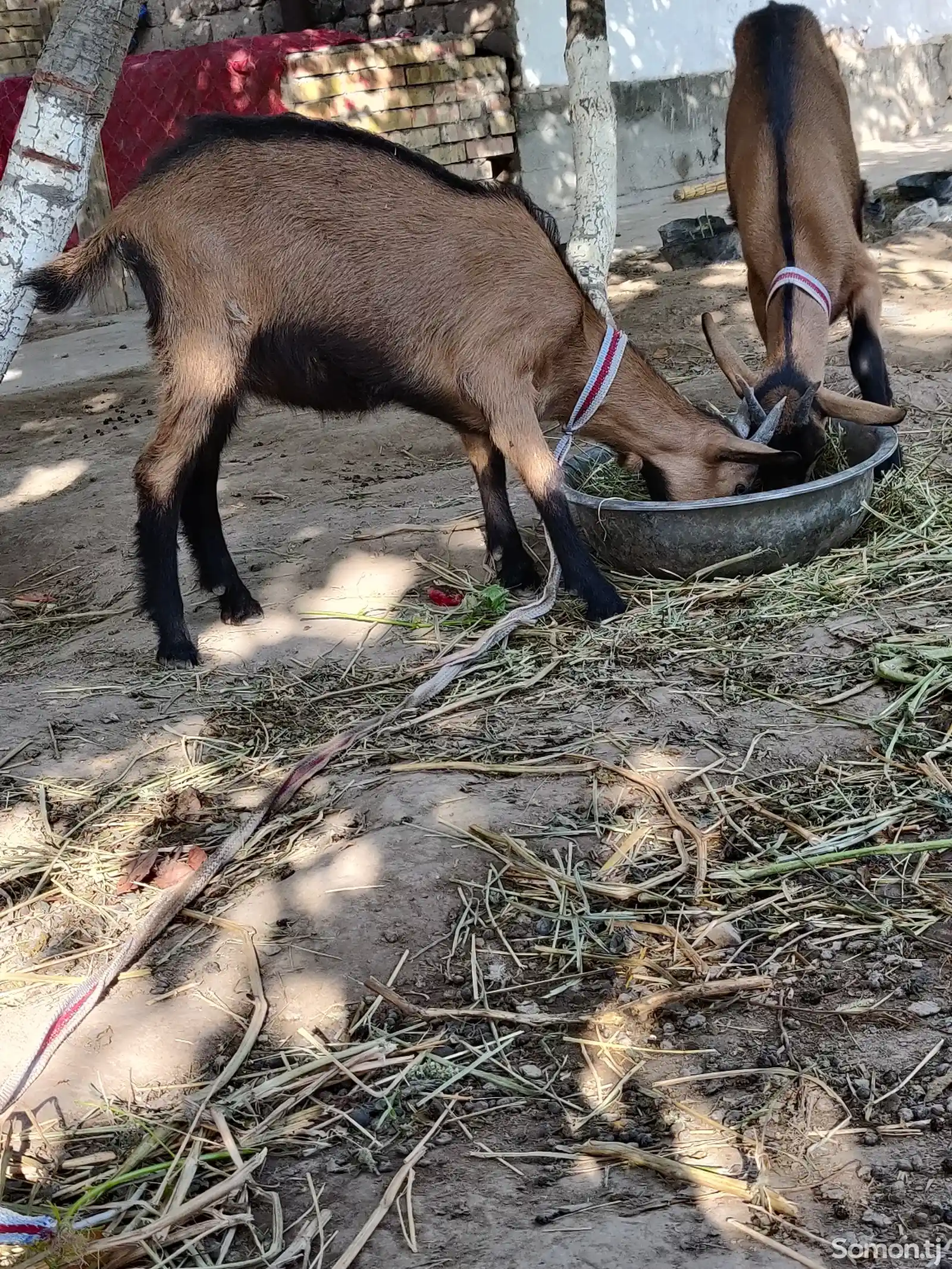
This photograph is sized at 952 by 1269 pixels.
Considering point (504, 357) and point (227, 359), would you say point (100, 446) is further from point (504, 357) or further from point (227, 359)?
point (504, 357)

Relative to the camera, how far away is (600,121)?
19.9ft

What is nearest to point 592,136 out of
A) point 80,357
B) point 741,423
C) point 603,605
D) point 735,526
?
point 741,423

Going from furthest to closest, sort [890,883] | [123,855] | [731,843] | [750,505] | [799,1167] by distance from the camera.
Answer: [750,505]
[123,855]
[731,843]
[890,883]
[799,1167]

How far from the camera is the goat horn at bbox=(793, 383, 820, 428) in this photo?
3.91m

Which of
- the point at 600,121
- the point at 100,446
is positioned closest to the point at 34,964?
the point at 100,446

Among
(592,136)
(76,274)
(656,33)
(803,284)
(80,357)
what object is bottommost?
(80,357)

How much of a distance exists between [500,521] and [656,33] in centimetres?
890

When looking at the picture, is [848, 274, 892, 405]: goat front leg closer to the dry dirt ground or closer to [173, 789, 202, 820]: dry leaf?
the dry dirt ground

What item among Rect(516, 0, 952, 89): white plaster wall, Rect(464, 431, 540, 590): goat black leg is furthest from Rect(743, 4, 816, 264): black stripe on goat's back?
Rect(516, 0, 952, 89): white plaster wall

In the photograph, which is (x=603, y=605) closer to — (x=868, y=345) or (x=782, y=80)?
(x=868, y=345)

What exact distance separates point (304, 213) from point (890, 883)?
2.58m

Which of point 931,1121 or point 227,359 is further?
point 227,359

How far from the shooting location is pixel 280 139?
3754 mm

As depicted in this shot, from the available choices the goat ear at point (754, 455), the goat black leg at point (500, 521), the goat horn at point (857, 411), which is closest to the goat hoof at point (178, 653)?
the goat black leg at point (500, 521)
